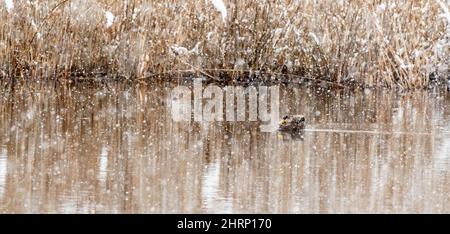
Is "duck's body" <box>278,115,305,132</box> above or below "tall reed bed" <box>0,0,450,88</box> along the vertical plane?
below

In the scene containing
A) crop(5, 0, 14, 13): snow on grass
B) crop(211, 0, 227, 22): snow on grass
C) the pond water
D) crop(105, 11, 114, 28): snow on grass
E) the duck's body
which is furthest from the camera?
crop(105, 11, 114, 28): snow on grass

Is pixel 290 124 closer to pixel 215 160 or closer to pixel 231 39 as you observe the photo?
pixel 215 160

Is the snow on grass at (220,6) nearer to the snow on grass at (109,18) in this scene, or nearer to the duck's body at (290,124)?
the snow on grass at (109,18)

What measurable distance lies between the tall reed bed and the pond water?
1.47 m

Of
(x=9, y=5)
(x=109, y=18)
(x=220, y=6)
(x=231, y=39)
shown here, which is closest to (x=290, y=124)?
(x=220, y=6)

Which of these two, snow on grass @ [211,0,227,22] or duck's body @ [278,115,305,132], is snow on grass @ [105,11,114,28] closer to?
snow on grass @ [211,0,227,22]

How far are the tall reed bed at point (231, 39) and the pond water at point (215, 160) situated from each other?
1468 mm

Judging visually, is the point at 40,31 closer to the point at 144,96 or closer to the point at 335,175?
the point at 144,96

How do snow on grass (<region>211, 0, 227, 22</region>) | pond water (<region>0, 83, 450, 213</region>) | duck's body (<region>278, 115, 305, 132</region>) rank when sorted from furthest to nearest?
1. snow on grass (<region>211, 0, 227, 22</region>)
2. duck's body (<region>278, 115, 305, 132</region>)
3. pond water (<region>0, 83, 450, 213</region>)

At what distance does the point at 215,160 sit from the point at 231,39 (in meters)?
6.04

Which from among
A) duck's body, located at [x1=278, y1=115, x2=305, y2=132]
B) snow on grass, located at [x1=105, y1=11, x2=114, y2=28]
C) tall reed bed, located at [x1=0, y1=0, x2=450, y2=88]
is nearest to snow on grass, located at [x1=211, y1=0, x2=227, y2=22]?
tall reed bed, located at [x1=0, y1=0, x2=450, y2=88]

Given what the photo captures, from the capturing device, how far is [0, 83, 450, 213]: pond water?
7.50m

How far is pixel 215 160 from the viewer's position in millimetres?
9109

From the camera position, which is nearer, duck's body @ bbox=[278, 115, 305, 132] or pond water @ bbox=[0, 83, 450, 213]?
pond water @ bbox=[0, 83, 450, 213]
